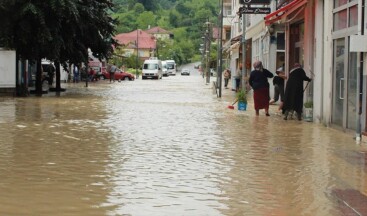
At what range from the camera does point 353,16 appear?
14.5m

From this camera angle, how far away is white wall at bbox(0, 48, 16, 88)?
3081 centimetres

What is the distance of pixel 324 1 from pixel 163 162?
→ 8651 millimetres

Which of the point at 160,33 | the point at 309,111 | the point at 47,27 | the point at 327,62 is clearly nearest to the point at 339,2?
the point at 327,62

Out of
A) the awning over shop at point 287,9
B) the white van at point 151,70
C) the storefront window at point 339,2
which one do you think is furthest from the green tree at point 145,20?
the storefront window at point 339,2

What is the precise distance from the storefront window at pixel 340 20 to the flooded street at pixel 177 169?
98.3 inches

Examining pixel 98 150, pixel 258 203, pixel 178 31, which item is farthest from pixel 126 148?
pixel 178 31

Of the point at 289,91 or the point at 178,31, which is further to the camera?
the point at 178,31

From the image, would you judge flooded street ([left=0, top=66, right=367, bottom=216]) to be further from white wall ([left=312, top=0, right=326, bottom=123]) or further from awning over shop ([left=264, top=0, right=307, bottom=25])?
awning over shop ([left=264, top=0, right=307, bottom=25])

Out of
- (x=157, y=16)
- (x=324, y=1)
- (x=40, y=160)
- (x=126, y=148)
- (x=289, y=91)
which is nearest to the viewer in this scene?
(x=40, y=160)

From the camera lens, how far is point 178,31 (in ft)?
555

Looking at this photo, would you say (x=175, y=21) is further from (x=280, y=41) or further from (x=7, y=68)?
(x=280, y=41)

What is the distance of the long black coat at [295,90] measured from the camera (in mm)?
18469

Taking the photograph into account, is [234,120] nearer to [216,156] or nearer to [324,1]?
[324,1]

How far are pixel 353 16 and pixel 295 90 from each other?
4323mm
